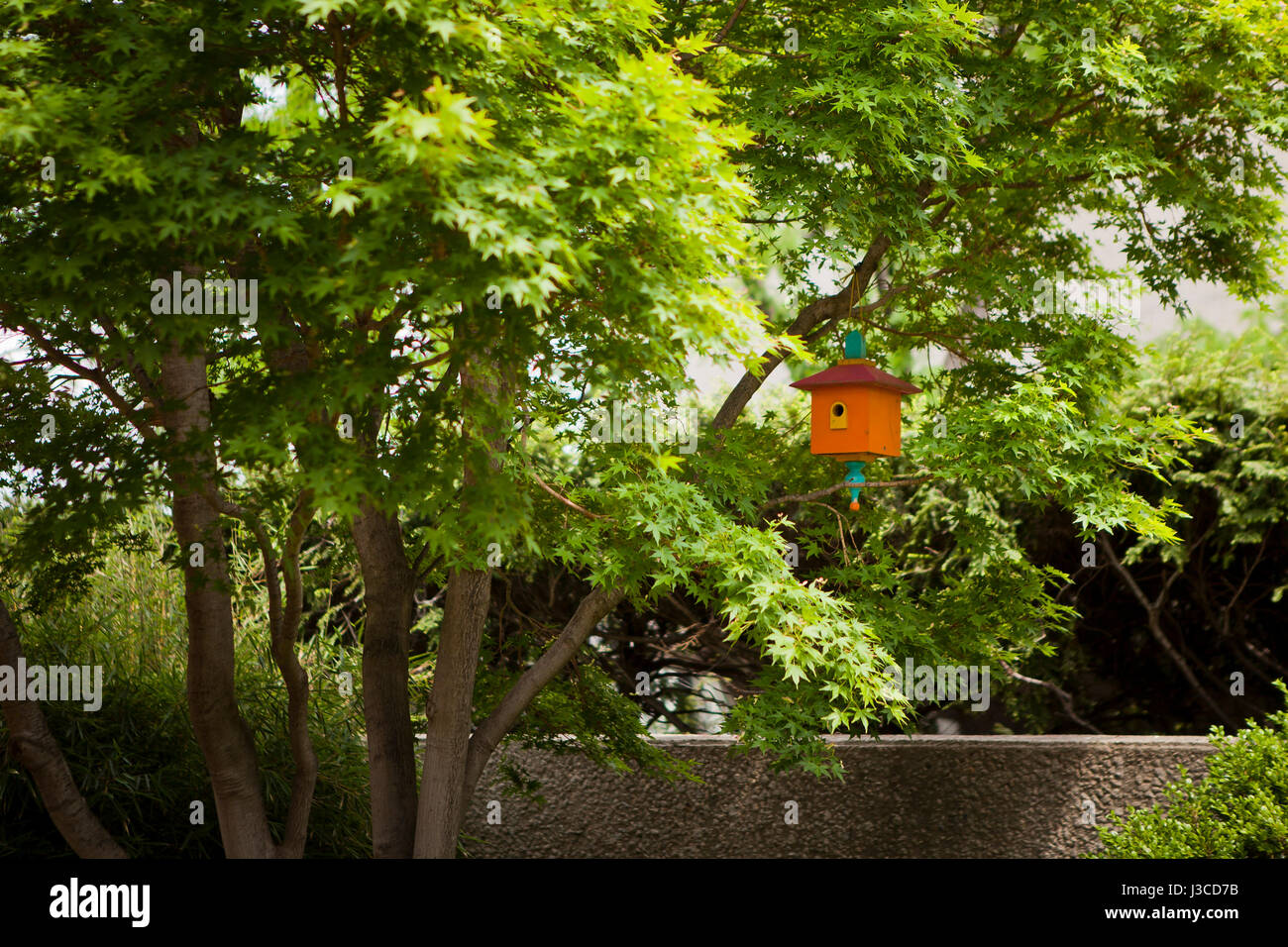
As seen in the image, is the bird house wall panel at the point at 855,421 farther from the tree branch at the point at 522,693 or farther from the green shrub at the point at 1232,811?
the green shrub at the point at 1232,811

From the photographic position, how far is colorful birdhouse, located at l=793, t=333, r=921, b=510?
5504 mm

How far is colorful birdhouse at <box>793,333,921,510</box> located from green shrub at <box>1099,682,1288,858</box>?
2.29 metres

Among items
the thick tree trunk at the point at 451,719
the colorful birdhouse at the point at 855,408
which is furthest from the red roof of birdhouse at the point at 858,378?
Answer: the thick tree trunk at the point at 451,719

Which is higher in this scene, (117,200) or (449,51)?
(449,51)

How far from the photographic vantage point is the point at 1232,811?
18.7ft

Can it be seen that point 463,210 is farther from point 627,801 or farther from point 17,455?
point 627,801

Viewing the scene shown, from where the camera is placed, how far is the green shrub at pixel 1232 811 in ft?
18.1

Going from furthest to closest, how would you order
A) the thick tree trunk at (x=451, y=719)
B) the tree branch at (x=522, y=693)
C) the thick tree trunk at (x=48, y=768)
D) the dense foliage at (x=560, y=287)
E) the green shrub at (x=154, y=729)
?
1. the green shrub at (x=154, y=729)
2. the tree branch at (x=522, y=693)
3. the thick tree trunk at (x=451, y=719)
4. the thick tree trunk at (x=48, y=768)
5. the dense foliage at (x=560, y=287)

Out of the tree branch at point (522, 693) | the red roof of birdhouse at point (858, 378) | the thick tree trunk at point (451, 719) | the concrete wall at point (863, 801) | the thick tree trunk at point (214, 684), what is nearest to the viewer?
the red roof of birdhouse at point (858, 378)

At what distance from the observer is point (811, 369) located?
36.6ft

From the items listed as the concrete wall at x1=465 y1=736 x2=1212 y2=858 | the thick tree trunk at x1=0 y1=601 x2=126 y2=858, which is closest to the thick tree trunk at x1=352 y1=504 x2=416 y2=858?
the thick tree trunk at x1=0 y1=601 x2=126 y2=858

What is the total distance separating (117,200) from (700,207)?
2.08 m

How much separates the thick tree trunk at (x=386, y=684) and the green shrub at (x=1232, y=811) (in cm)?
375

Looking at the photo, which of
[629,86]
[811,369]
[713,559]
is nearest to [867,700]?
[713,559]
